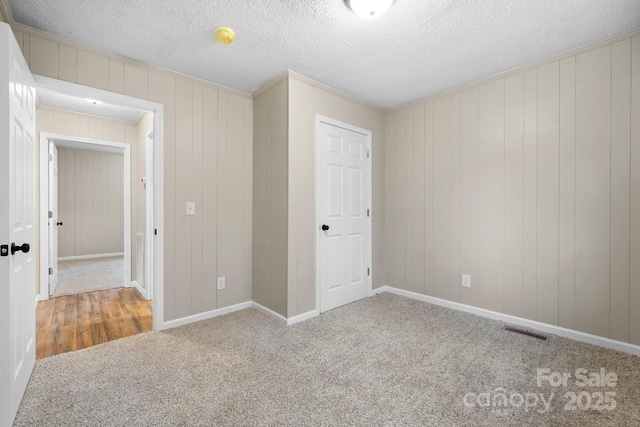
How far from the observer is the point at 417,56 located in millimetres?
2529

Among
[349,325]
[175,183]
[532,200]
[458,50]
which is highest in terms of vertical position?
[458,50]

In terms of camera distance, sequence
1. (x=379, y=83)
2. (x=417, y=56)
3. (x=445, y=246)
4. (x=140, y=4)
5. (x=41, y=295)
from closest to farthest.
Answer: (x=140, y=4)
(x=417, y=56)
(x=379, y=83)
(x=445, y=246)
(x=41, y=295)

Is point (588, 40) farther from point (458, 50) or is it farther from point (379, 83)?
point (379, 83)

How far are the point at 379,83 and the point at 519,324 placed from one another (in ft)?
8.87

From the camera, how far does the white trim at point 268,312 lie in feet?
9.38

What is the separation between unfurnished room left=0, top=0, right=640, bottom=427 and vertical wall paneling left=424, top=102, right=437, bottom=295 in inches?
1.0

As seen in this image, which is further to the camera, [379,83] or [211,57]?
[379,83]

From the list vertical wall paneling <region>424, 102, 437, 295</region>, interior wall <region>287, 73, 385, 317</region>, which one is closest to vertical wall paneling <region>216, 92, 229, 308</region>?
interior wall <region>287, 73, 385, 317</region>

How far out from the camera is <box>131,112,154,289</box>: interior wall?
3.75m

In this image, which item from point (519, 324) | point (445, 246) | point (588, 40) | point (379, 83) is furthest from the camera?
point (445, 246)

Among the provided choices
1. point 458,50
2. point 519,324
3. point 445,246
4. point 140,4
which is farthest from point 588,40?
point 140,4

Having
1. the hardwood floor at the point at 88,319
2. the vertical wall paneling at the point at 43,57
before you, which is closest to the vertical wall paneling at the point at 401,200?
the hardwood floor at the point at 88,319

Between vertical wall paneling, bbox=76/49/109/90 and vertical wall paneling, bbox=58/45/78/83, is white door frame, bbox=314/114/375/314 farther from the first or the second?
vertical wall paneling, bbox=58/45/78/83

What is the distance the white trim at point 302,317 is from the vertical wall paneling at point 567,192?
218 cm
